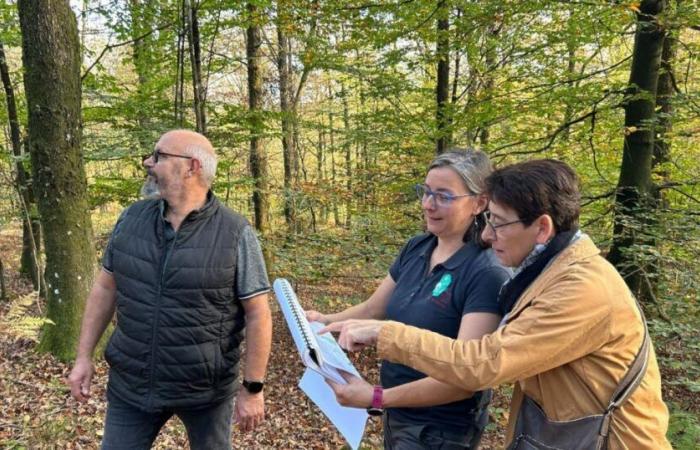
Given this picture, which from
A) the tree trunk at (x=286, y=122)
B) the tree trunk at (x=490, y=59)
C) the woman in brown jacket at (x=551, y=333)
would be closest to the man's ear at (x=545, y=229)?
the woman in brown jacket at (x=551, y=333)

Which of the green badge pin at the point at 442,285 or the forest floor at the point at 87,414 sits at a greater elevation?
the green badge pin at the point at 442,285

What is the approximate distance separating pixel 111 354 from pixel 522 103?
20.2ft

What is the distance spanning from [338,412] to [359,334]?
1.82ft

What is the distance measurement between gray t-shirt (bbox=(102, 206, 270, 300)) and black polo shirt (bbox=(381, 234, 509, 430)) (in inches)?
32.4

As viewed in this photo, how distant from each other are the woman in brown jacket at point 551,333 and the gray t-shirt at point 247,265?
970 millimetres

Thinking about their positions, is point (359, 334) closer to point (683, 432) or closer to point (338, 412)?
point (338, 412)

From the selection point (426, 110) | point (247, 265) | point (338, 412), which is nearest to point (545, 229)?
point (338, 412)

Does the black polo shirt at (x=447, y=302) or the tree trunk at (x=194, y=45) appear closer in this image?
the black polo shirt at (x=447, y=302)

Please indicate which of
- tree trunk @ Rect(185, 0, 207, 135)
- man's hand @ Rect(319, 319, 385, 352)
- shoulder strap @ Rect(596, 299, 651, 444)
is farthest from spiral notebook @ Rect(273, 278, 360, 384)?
tree trunk @ Rect(185, 0, 207, 135)

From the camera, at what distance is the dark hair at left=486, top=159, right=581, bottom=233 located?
1.49m

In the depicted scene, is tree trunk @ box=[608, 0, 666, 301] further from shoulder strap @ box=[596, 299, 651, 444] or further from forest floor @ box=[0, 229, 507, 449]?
shoulder strap @ box=[596, 299, 651, 444]

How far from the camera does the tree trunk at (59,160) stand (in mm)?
4551

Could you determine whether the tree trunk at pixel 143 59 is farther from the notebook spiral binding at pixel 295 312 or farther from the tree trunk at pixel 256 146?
the notebook spiral binding at pixel 295 312

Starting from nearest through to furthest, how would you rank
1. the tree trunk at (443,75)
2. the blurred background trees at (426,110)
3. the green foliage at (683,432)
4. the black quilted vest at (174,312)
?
1. the black quilted vest at (174,312)
2. the green foliage at (683,432)
3. the blurred background trees at (426,110)
4. the tree trunk at (443,75)
